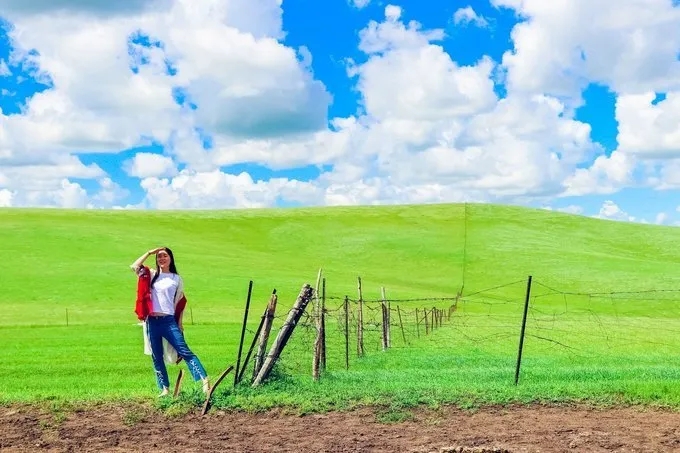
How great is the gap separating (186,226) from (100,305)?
42032 millimetres

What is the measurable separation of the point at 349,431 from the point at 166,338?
3630 millimetres

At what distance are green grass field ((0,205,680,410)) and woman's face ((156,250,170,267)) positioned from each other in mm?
2149

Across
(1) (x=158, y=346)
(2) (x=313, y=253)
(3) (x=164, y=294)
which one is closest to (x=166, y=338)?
(1) (x=158, y=346)

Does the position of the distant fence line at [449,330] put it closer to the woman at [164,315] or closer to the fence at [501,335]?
the fence at [501,335]

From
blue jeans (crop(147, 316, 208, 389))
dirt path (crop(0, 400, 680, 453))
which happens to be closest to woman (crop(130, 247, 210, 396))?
blue jeans (crop(147, 316, 208, 389))

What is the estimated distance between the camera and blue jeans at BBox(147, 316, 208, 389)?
469 inches

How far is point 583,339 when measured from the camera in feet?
99.8

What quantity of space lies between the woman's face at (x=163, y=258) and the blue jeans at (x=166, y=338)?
0.88 metres

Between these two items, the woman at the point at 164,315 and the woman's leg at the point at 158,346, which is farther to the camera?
the woman's leg at the point at 158,346

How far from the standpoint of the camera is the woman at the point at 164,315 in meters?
11.8

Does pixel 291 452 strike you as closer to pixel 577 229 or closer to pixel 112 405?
pixel 112 405

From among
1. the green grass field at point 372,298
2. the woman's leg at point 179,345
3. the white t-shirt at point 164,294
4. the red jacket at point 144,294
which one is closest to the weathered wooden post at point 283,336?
the green grass field at point 372,298

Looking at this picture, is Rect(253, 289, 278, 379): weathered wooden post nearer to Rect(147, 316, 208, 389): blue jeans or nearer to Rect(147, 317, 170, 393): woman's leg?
Rect(147, 316, 208, 389): blue jeans

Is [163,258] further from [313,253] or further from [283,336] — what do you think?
[313,253]
